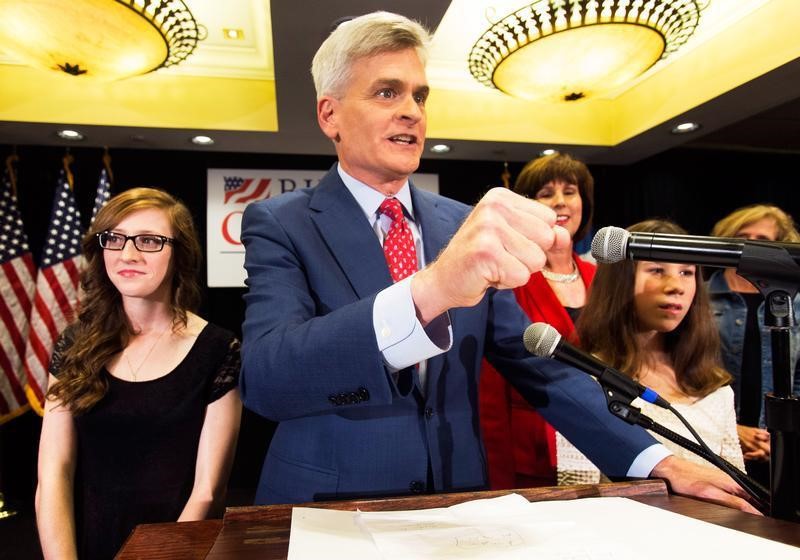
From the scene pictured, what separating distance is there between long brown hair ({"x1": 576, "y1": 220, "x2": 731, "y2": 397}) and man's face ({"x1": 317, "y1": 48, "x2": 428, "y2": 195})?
963mm

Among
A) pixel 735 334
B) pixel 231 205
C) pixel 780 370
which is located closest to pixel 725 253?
pixel 780 370

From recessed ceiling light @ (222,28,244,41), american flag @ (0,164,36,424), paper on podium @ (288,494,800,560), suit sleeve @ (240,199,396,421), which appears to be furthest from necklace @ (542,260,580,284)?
american flag @ (0,164,36,424)

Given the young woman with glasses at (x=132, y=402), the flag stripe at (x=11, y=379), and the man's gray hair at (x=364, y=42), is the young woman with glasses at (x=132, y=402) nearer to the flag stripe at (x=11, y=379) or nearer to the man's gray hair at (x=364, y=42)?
the man's gray hair at (x=364, y=42)

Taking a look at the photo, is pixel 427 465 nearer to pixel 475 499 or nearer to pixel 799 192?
pixel 475 499

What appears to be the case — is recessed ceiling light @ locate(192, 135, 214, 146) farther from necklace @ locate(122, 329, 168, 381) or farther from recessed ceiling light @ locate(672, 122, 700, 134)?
recessed ceiling light @ locate(672, 122, 700, 134)

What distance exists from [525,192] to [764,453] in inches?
52.5

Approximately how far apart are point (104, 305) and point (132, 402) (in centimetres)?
34

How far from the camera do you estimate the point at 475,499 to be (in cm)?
76

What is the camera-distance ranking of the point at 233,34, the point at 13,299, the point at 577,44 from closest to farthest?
the point at 577,44 < the point at 233,34 < the point at 13,299

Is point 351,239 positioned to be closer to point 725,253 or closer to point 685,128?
point 725,253

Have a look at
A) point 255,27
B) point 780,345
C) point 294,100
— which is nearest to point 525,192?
point 780,345

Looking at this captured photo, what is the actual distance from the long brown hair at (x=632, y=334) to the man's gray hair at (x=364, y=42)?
1.03 metres

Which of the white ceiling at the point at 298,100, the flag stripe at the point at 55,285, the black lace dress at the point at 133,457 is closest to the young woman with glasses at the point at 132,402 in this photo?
the black lace dress at the point at 133,457

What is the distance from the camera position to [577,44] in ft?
9.64
